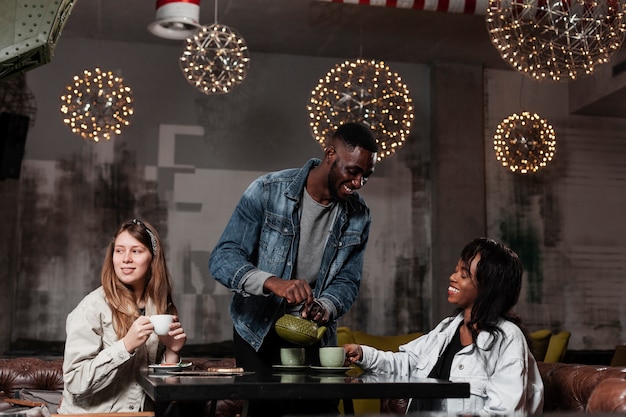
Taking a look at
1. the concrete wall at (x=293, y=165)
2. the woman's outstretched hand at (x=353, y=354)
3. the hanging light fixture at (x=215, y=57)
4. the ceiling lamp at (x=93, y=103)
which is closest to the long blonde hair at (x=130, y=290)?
the woman's outstretched hand at (x=353, y=354)

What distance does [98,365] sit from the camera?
2729mm

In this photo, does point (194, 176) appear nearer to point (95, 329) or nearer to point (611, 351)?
point (611, 351)

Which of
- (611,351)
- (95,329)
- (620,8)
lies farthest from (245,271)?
→ (611,351)

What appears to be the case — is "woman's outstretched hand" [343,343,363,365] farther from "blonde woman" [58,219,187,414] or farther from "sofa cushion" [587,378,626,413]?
"sofa cushion" [587,378,626,413]

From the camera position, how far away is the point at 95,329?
2.88 metres

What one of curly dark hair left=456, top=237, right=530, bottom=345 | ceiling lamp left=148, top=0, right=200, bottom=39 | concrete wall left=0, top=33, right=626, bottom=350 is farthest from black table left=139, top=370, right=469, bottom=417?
concrete wall left=0, top=33, right=626, bottom=350

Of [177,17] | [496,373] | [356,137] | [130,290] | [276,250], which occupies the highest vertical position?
[177,17]

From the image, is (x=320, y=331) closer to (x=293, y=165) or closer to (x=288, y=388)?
(x=288, y=388)

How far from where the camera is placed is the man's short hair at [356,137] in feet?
9.93

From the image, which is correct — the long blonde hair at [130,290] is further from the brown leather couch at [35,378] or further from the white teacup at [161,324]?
the brown leather couch at [35,378]

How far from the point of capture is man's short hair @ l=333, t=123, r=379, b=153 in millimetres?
3027

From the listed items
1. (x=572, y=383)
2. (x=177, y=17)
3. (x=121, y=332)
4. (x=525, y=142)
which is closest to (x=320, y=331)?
(x=121, y=332)

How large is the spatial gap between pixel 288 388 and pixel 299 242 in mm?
1041

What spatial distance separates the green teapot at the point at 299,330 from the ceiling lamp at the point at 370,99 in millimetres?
3906
